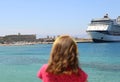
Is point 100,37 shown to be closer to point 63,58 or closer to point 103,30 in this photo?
point 103,30

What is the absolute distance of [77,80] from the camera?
2.94 m

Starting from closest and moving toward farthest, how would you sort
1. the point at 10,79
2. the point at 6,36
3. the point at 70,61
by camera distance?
the point at 70,61, the point at 10,79, the point at 6,36

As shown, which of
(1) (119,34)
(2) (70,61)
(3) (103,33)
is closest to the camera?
(2) (70,61)

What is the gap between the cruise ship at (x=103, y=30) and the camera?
260 feet

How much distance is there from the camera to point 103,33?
80.3 meters

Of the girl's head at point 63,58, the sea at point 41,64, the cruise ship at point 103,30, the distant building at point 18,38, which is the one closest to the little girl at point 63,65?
the girl's head at point 63,58

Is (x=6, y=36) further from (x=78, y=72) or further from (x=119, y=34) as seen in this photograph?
(x=78, y=72)

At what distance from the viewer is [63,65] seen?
2934mm

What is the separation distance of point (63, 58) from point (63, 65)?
0.05 m

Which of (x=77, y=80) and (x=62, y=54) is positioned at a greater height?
(x=62, y=54)

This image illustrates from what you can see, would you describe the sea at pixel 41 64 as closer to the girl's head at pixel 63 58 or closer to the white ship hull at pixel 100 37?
the girl's head at pixel 63 58

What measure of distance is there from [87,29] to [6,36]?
37.8 meters

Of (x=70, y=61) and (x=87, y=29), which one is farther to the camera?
(x=87, y=29)

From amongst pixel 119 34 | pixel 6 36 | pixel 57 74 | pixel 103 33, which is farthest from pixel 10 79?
pixel 6 36
